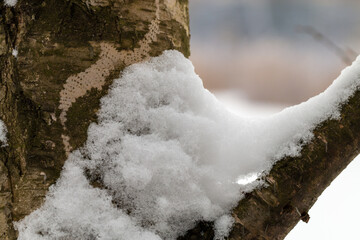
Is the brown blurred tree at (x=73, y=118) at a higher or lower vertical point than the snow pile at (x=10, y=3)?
lower

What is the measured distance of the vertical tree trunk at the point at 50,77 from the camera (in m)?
0.72

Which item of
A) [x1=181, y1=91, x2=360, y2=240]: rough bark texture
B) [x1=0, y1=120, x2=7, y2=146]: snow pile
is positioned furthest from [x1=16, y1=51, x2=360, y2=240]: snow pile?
[x1=0, y1=120, x2=7, y2=146]: snow pile

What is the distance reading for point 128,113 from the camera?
755 mm

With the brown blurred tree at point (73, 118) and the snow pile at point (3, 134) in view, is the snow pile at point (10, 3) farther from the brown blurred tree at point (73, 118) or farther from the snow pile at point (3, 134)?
the snow pile at point (3, 134)

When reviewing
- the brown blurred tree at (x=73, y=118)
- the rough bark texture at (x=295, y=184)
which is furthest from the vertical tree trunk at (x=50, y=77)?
the rough bark texture at (x=295, y=184)

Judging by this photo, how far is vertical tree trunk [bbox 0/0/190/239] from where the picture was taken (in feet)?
2.37

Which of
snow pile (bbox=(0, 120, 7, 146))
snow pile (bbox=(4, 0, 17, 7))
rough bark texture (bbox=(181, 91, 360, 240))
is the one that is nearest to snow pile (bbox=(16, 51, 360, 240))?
rough bark texture (bbox=(181, 91, 360, 240))

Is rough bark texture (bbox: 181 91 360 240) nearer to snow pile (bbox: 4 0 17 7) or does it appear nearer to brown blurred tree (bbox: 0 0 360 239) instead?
brown blurred tree (bbox: 0 0 360 239)

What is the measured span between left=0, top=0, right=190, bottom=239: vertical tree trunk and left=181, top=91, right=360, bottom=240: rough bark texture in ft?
1.07

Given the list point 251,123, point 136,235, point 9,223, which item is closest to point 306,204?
point 251,123

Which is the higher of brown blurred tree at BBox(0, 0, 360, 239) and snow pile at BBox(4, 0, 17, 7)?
snow pile at BBox(4, 0, 17, 7)

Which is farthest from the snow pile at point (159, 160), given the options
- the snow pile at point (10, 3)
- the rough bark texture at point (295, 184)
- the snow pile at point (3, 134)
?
the snow pile at point (10, 3)

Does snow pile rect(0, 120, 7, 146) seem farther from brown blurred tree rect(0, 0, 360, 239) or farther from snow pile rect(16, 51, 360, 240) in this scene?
snow pile rect(16, 51, 360, 240)

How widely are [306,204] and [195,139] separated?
262mm
